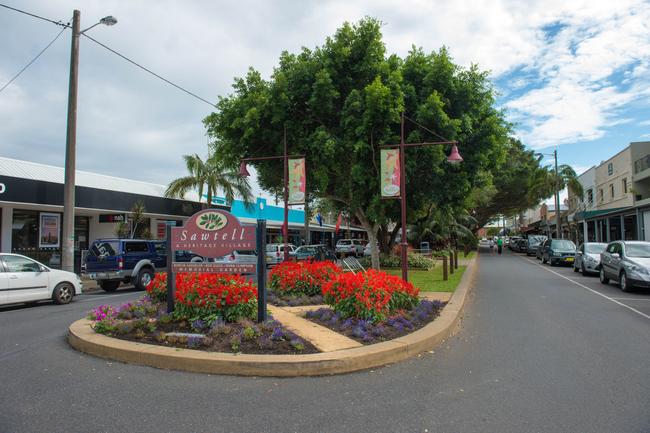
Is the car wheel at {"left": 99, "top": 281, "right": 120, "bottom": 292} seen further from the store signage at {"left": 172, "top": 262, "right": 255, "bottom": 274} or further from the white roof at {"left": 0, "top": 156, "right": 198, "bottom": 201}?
the store signage at {"left": 172, "top": 262, "right": 255, "bottom": 274}

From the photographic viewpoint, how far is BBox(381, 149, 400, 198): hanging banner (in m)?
12.4

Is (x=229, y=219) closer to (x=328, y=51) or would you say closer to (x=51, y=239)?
(x=328, y=51)

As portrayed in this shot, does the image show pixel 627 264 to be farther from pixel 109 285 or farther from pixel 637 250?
pixel 109 285

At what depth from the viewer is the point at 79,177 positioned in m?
21.6

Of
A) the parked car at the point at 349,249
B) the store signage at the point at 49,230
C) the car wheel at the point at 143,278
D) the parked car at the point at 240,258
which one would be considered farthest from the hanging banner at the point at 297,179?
the parked car at the point at 349,249

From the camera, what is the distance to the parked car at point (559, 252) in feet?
87.9

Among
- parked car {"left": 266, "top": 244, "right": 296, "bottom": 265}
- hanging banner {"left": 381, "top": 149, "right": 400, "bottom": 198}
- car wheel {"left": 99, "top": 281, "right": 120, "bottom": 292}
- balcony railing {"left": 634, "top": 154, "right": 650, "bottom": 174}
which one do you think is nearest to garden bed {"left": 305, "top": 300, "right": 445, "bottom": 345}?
hanging banner {"left": 381, "top": 149, "right": 400, "bottom": 198}

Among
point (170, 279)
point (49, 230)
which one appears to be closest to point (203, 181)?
point (49, 230)

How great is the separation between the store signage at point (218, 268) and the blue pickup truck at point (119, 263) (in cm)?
872

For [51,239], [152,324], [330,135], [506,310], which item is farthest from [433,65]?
[51,239]

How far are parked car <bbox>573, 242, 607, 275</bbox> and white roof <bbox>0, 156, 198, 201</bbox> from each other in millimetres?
21733

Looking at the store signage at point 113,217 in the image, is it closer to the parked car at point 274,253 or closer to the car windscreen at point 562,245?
the parked car at point 274,253

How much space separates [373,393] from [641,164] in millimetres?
37394

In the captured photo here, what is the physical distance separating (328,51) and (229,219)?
9986 millimetres
